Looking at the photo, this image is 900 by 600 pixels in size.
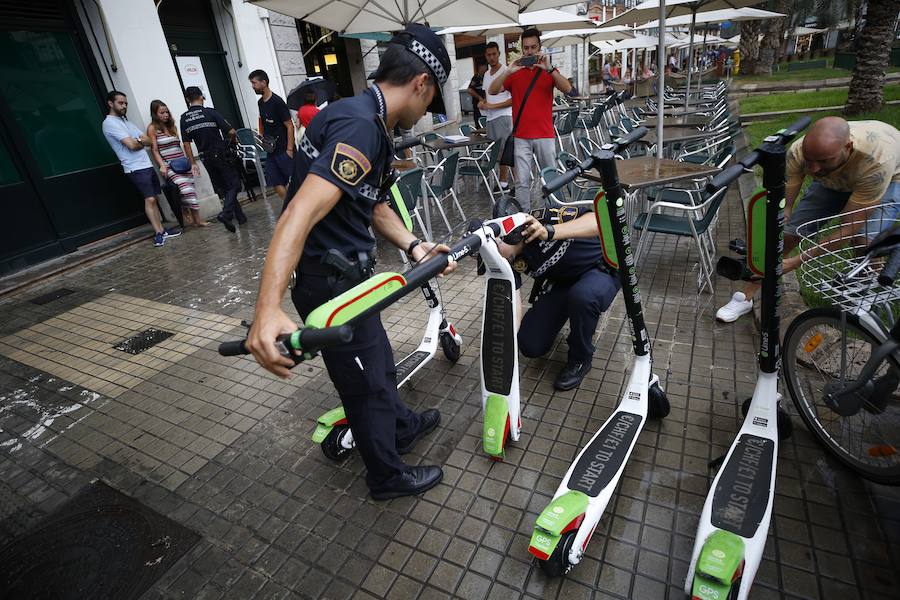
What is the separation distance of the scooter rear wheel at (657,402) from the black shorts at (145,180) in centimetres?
737

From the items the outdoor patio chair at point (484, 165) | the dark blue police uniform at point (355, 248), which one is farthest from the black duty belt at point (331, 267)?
the outdoor patio chair at point (484, 165)

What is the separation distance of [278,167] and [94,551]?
621 cm

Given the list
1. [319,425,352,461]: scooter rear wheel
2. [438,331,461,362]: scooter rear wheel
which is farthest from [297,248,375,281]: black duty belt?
[438,331,461,362]: scooter rear wheel

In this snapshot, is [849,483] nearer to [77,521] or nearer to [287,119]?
[77,521]

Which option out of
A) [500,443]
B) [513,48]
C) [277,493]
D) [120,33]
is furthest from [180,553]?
[513,48]

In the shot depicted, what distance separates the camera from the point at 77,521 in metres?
2.65

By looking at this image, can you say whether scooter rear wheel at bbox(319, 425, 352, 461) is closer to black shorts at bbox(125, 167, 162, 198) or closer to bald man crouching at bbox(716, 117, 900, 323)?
bald man crouching at bbox(716, 117, 900, 323)

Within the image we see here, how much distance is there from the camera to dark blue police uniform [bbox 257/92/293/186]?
23.5 ft

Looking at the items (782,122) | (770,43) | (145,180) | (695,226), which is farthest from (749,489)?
(770,43)

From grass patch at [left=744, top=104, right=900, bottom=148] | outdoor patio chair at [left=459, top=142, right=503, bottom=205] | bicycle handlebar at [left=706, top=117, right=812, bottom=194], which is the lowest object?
grass patch at [left=744, top=104, right=900, bottom=148]

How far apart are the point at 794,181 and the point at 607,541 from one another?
275 cm

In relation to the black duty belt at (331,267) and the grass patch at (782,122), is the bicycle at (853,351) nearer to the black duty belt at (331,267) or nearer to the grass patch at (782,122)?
the black duty belt at (331,267)

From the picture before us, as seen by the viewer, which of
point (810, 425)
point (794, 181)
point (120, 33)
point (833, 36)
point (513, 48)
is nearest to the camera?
point (810, 425)

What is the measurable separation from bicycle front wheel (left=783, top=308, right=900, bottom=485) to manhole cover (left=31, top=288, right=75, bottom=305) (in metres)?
7.23
